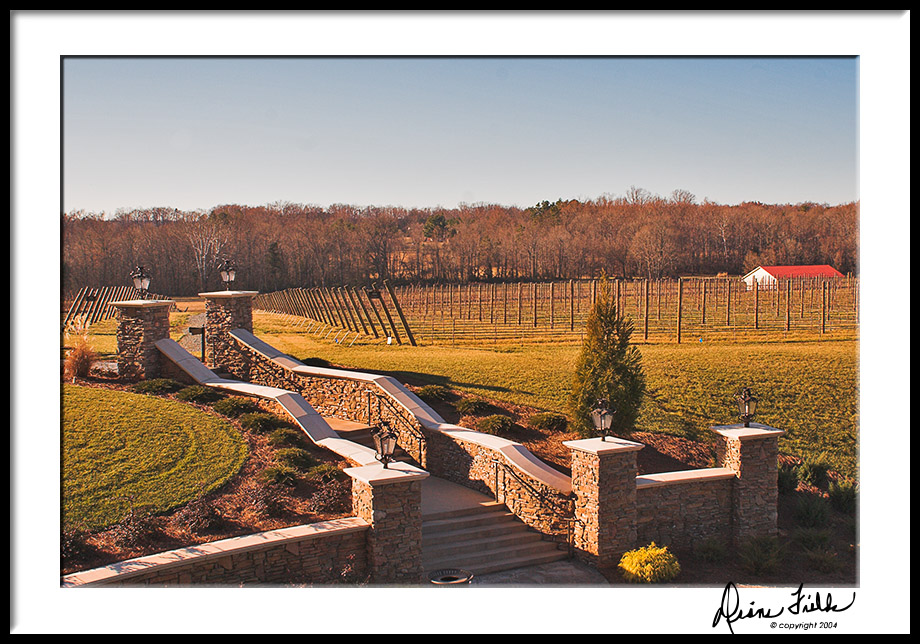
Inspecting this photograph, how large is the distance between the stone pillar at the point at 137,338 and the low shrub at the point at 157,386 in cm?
57

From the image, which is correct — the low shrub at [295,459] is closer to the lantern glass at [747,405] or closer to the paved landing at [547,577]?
the paved landing at [547,577]

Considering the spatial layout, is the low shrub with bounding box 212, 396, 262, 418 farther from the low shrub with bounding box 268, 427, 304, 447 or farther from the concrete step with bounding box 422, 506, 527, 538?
the concrete step with bounding box 422, 506, 527, 538

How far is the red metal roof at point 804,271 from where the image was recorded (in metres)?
13.5

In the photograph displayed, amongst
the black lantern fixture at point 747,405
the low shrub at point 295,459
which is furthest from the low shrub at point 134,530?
the black lantern fixture at point 747,405

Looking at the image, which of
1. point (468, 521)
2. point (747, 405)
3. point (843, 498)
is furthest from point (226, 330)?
point (843, 498)

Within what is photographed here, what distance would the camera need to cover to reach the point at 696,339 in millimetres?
16031

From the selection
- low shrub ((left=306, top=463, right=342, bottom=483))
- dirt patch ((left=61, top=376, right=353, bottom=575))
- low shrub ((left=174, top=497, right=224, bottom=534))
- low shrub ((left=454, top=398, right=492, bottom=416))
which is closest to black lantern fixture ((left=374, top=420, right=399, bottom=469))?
dirt patch ((left=61, top=376, right=353, bottom=575))

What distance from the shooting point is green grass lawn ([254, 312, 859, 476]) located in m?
12.3

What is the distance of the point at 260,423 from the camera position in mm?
9680

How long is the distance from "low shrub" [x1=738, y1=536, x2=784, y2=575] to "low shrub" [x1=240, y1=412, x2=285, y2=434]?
19.7ft

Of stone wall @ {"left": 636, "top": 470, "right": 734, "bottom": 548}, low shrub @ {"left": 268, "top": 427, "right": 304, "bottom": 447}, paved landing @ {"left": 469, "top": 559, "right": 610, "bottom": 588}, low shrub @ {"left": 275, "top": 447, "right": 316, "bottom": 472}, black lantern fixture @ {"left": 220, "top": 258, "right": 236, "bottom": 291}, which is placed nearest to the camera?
paved landing @ {"left": 469, "top": 559, "right": 610, "bottom": 588}
